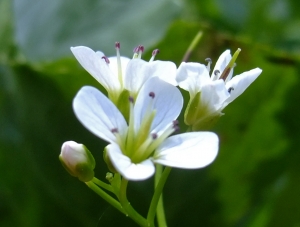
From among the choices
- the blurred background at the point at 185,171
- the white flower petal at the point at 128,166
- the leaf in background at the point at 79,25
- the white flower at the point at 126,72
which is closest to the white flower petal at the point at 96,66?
the white flower at the point at 126,72

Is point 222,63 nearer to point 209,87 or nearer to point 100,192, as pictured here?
point 209,87

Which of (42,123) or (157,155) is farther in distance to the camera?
(42,123)

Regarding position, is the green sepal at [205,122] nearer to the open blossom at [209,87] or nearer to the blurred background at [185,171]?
the open blossom at [209,87]

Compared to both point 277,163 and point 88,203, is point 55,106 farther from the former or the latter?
point 277,163

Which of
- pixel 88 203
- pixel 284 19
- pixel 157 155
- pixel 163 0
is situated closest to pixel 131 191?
pixel 88 203

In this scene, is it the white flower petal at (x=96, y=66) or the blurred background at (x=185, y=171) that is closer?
the white flower petal at (x=96, y=66)

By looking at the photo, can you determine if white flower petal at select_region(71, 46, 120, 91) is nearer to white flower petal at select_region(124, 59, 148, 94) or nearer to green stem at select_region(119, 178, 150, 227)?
white flower petal at select_region(124, 59, 148, 94)

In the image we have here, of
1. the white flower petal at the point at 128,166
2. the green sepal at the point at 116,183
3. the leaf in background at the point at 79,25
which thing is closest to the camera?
the white flower petal at the point at 128,166
